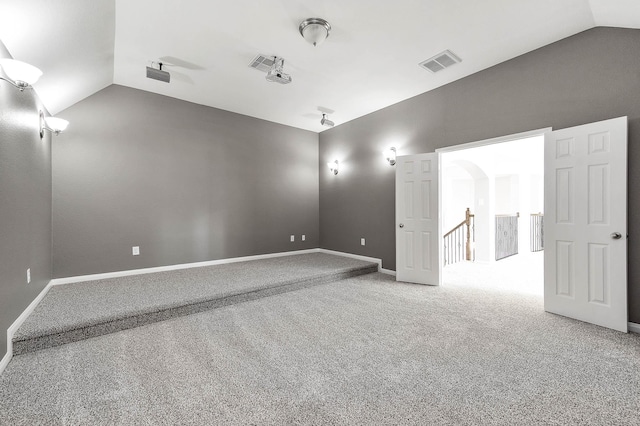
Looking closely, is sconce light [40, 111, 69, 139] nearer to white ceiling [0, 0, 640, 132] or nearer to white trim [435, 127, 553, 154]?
white ceiling [0, 0, 640, 132]

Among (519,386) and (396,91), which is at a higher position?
(396,91)

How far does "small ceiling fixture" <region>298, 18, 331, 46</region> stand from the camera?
8.79 ft

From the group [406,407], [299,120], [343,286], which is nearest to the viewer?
[406,407]

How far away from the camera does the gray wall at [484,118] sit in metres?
2.68

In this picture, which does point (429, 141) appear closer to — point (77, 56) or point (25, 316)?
point (77, 56)

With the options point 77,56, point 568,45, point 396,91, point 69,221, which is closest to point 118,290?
point 69,221

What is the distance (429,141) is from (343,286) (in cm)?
268

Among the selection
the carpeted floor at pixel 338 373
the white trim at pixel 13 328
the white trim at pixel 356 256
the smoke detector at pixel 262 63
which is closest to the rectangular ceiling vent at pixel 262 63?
the smoke detector at pixel 262 63

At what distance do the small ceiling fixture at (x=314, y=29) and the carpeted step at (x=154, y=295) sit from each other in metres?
3.00

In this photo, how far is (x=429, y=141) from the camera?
172 inches

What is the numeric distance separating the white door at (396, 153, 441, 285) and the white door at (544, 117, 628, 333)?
53.6 inches

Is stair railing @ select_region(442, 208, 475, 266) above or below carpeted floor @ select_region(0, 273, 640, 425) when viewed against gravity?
above

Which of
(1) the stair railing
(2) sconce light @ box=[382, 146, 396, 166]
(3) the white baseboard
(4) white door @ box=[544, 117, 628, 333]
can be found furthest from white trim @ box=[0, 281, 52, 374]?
(1) the stair railing

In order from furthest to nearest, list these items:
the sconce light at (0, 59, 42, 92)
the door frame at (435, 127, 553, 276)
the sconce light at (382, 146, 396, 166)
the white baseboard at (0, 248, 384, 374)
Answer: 1. the sconce light at (382, 146, 396, 166)
2. the door frame at (435, 127, 553, 276)
3. the white baseboard at (0, 248, 384, 374)
4. the sconce light at (0, 59, 42, 92)
